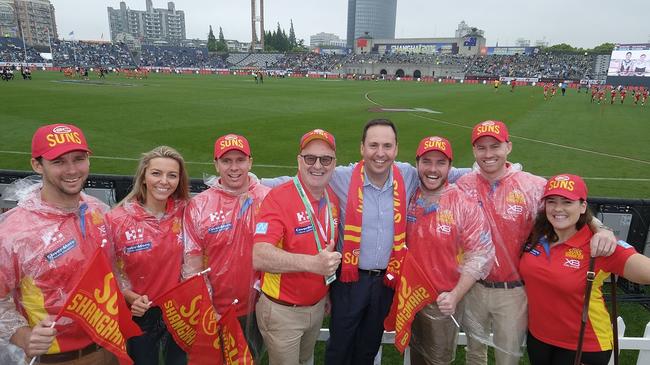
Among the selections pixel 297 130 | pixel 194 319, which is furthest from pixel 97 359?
pixel 297 130

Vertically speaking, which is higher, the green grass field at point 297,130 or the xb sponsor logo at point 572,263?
the xb sponsor logo at point 572,263

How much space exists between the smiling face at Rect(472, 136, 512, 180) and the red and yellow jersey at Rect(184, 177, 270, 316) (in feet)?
6.77

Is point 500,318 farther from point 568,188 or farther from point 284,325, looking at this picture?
point 284,325

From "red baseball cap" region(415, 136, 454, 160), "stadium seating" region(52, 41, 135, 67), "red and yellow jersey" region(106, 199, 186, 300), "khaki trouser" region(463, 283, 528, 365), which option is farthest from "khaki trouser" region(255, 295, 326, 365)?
"stadium seating" region(52, 41, 135, 67)

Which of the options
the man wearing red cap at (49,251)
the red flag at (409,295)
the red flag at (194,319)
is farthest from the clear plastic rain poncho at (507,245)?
the man wearing red cap at (49,251)

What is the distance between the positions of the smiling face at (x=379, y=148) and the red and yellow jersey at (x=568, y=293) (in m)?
1.41

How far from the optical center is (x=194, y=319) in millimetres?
3189

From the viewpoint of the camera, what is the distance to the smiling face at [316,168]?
317cm

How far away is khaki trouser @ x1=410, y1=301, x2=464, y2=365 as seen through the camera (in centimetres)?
351

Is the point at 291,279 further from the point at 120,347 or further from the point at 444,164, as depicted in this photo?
the point at 444,164

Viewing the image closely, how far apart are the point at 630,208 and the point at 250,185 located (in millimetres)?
5460

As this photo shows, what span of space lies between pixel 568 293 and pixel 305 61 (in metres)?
105

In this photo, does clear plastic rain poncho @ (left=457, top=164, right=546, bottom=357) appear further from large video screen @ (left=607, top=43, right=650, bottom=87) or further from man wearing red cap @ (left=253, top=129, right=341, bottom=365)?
large video screen @ (left=607, top=43, right=650, bottom=87)

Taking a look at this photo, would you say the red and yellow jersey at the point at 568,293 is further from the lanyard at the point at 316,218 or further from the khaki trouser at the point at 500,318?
the lanyard at the point at 316,218
